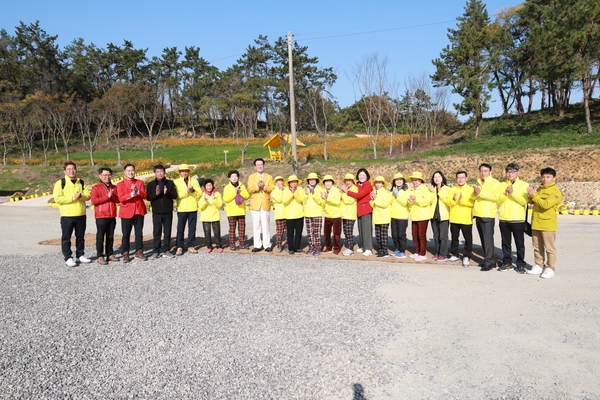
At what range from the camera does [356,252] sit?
25.7ft

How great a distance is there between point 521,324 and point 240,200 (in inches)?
202

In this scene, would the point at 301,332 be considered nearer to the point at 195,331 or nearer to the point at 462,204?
the point at 195,331

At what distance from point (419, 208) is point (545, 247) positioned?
78.0 inches

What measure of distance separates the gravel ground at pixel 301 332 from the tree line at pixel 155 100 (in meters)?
23.2

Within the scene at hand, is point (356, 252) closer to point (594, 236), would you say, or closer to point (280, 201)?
point (280, 201)

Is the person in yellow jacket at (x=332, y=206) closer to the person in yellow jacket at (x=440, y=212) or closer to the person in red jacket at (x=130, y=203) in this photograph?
the person in yellow jacket at (x=440, y=212)

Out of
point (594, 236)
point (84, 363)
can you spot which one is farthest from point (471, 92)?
point (84, 363)

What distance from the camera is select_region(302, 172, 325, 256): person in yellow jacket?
755cm

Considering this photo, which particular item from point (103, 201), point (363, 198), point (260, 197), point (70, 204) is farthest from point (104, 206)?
point (363, 198)

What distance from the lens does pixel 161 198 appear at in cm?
755

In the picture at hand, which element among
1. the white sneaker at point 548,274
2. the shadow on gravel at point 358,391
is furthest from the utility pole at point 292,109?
the shadow on gravel at point 358,391

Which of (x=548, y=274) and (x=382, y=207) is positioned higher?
(x=382, y=207)

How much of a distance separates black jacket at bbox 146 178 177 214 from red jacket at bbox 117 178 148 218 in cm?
16

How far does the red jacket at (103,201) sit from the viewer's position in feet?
23.2
